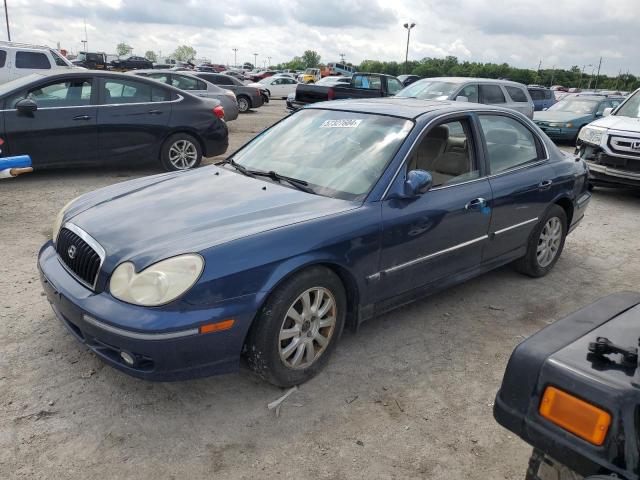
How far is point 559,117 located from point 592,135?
6.83m

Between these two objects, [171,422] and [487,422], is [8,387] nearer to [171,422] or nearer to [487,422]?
[171,422]

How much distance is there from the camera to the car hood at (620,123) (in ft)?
27.1

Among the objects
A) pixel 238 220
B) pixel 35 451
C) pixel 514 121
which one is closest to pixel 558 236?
pixel 514 121

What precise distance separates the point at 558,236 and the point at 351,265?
9.15 feet

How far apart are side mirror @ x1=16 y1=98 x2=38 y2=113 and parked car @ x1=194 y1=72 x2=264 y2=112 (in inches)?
496

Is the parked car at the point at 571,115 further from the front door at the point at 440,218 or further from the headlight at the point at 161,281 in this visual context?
the headlight at the point at 161,281

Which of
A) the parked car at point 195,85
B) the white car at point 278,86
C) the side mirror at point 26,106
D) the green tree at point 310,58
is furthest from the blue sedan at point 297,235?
the green tree at point 310,58

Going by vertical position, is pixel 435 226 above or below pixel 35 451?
above

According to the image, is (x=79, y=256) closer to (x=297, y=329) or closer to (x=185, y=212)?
(x=185, y=212)

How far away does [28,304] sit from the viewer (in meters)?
3.94

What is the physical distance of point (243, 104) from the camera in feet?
65.9

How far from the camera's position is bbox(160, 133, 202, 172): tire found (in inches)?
326

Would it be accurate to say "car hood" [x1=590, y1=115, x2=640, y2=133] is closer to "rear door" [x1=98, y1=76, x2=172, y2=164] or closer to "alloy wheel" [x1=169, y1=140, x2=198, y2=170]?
"alloy wheel" [x1=169, y1=140, x2=198, y2=170]

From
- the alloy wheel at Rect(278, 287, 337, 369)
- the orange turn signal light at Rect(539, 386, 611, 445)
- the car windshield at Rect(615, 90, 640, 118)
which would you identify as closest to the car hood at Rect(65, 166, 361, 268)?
the alloy wheel at Rect(278, 287, 337, 369)
